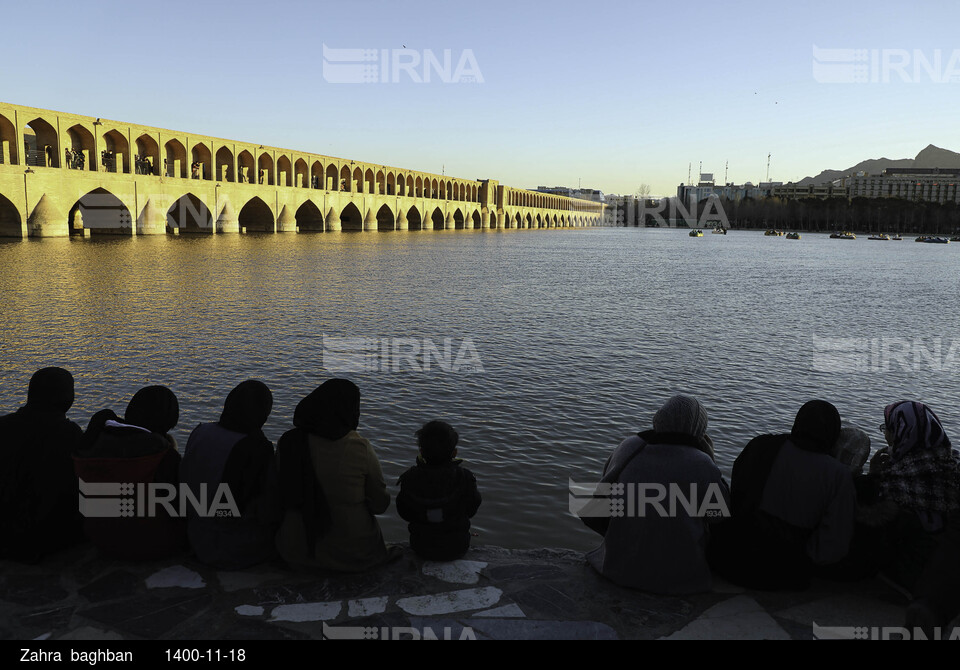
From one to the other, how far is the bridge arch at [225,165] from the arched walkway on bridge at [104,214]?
8491 millimetres

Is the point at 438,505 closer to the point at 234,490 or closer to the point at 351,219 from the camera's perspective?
the point at 234,490

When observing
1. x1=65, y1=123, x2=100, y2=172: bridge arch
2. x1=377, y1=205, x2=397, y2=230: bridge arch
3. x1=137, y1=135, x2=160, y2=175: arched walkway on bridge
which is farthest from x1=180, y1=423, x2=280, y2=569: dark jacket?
x1=377, y1=205, x2=397, y2=230: bridge arch

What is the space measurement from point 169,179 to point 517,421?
32080 millimetres

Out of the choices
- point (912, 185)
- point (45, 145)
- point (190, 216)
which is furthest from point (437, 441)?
point (912, 185)

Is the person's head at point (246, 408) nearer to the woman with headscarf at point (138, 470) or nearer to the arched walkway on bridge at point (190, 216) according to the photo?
the woman with headscarf at point (138, 470)

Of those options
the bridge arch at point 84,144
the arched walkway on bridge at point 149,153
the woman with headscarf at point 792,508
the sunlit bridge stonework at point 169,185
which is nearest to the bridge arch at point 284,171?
the sunlit bridge stonework at point 169,185

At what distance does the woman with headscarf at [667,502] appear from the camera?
2.84m

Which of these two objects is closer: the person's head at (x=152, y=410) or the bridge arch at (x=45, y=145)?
the person's head at (x=152, y=410)

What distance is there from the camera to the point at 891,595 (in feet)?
9.57

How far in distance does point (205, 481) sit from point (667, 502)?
197 cm

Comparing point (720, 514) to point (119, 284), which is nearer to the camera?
point (720, 514)

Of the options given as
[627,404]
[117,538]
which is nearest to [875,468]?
[117,538]

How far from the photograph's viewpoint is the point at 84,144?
31.2 metres
